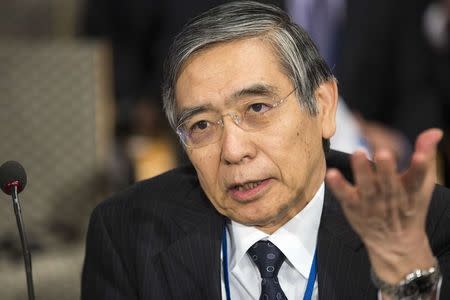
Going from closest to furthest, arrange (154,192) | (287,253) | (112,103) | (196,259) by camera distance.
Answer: (287,253), (196,259), (154,192), (112,103)

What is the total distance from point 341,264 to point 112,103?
2.43 metres

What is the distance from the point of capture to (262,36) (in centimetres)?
217

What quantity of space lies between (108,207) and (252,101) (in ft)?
2.08

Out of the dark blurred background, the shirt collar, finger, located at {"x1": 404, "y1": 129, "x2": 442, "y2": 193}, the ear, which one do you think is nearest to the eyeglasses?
the ear

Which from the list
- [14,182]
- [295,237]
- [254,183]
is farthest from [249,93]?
[14,182]

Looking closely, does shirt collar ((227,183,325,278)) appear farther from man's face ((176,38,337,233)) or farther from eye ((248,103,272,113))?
eye ((248,103,272,113))

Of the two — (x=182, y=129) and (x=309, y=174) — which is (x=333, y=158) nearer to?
(x=309, y=174)

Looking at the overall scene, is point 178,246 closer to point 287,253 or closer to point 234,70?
point 287,253

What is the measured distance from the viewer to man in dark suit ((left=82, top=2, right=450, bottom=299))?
7.00 ft

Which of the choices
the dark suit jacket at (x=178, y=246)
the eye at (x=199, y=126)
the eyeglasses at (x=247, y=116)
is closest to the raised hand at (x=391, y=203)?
the dark suit jacket at (x=178, y=246)

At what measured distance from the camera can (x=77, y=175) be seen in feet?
13.8

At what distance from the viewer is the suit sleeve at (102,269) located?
236cm

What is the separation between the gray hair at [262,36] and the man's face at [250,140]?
0.07 feet

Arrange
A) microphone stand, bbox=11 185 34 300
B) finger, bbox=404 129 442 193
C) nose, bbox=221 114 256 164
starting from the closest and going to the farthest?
finger, bbox=404 129 442 193
microphone stand, bbox=11 185 34 300
nose, bbox=221 114 256 164
